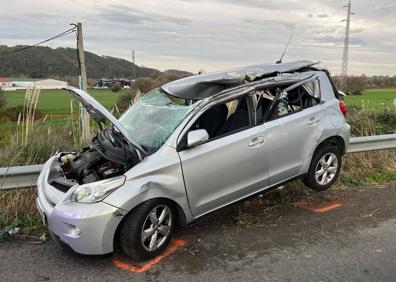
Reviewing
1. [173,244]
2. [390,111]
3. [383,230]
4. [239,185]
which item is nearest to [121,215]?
[173,244]

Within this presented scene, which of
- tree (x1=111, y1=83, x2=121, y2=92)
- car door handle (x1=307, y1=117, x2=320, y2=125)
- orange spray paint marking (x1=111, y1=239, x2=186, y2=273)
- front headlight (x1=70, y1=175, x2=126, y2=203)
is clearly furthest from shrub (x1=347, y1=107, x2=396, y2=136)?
tree (x1=111, y1=83, x2=121, y2=92)

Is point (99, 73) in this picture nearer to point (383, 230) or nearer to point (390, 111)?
point (390, 111)

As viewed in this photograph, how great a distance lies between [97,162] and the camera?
179 inches

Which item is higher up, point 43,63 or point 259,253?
point 43,63

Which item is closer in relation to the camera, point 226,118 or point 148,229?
point 148,229

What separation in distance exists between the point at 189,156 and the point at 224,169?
47 cm

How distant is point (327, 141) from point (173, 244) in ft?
8.67

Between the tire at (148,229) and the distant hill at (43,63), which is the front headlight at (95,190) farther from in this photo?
the distant hill at (43,63)

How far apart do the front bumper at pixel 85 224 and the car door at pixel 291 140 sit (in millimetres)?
2056

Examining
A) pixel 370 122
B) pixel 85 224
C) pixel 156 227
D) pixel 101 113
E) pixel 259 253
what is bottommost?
pixel 259 253

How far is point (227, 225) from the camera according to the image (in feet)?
16.3

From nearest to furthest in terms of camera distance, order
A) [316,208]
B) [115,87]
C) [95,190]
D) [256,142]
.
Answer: [95,190], [256,142], [316,208], [115,87]

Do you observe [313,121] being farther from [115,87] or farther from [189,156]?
[115,87]

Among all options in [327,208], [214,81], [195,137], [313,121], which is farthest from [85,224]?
[327,208]
